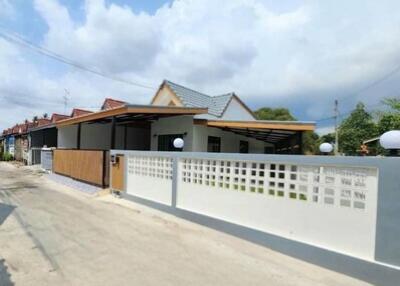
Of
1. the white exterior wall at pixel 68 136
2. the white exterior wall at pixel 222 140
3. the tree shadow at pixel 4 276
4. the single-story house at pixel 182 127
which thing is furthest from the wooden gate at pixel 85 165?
the tree shadow at pixel 4 276

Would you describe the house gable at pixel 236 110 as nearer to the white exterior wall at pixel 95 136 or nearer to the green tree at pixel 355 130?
the white exterior wall at pixel 95 136

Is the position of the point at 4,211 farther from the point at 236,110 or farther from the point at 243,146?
the point at 236,110

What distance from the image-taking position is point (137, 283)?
394 centimetres

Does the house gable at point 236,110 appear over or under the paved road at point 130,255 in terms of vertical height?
over

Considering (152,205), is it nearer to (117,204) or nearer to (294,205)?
(117,204)

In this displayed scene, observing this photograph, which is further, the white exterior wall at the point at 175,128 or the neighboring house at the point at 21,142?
the neighboring house at the point at 21,142

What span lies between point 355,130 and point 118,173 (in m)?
30.1

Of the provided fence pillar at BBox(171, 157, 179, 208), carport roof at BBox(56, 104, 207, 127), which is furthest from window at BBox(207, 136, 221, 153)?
fence pillar at BBox(171, 157, 179, 208)

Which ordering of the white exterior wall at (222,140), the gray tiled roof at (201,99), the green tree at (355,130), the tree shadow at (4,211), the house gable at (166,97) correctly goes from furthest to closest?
the green tree at (355,130), the gray tiled roof at (201,99), the house gable at (166,97), the white exterior wall at (222,140), the tree shadow at (4,211)

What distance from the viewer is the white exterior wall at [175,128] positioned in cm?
1309

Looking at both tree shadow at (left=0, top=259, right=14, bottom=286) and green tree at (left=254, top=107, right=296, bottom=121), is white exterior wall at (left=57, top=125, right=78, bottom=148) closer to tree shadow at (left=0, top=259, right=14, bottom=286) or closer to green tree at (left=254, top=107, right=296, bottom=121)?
tree shadow at (left=0, top=259, right=14, bottom=286)

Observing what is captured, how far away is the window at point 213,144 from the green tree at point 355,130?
891 inches

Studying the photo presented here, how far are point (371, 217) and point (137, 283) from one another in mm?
3284

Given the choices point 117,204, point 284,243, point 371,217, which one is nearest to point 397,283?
point 371,217
